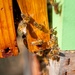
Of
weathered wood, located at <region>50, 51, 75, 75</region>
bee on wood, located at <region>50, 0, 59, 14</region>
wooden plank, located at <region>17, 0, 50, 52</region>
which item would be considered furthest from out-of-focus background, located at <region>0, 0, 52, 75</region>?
bee on wood, located at <region>50, 0, 59, 14</region>

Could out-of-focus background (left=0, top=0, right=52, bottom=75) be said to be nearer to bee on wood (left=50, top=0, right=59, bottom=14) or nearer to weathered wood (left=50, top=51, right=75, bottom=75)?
weathered wood (left=50, top=51, right=75, bottom=75)

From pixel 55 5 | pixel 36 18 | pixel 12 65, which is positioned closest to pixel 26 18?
pixel 36 18

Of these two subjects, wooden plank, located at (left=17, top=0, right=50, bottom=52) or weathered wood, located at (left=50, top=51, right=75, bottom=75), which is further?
weathered wood, located at (left=50, top=51, right=75, bottom=75)

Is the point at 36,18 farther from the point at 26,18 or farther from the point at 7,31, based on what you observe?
the point at 7,31

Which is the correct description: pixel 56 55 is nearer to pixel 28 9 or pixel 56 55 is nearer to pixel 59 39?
pixel 59 39

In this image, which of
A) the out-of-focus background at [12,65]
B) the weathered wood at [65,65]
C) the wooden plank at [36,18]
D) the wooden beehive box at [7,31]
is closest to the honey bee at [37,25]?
the wooden plank at [36,18]

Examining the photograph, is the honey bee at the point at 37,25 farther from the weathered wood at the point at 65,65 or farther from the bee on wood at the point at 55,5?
the weathered wood at the point at 65,65
